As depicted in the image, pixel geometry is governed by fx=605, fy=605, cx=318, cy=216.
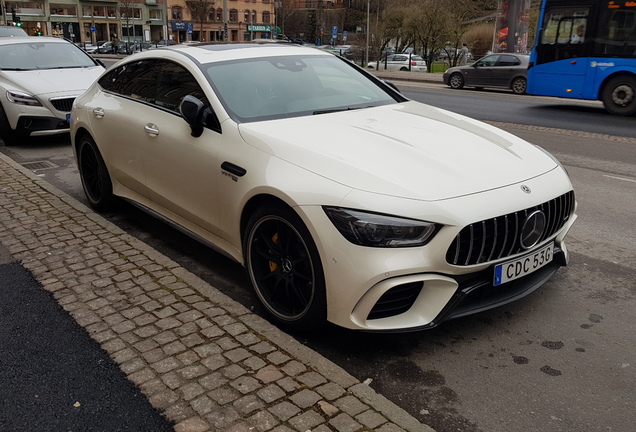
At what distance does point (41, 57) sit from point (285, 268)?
9165mm

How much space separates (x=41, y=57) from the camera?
10.8 meters

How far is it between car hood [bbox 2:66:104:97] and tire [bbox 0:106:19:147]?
1.62 ft

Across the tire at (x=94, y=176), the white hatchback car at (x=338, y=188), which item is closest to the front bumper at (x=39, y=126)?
the tire at (x=94, y=176)

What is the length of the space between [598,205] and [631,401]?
13.3 feet

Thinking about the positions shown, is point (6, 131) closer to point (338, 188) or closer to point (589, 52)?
point (338, 188)

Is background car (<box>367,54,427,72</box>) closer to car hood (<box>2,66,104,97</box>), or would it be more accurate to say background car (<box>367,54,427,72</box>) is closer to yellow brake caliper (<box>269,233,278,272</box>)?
car hood (<box>2,66,104,97</box>)

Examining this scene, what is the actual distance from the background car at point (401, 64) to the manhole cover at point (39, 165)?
3363 cm

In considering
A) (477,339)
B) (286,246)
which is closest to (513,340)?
(477,339)

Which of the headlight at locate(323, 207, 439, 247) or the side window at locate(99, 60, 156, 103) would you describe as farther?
the side window at locate(99, 60, 156, 103)

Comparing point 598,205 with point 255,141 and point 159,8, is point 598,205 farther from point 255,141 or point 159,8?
point 159,8

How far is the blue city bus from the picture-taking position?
15.0 metres

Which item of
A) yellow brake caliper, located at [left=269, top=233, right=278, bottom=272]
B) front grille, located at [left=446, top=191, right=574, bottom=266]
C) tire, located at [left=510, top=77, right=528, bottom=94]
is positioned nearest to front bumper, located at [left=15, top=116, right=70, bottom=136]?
yellow brake caliper, located at [left=269, top=233, right=278, bottom=272]

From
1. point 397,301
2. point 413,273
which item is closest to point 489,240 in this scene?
point 413,273

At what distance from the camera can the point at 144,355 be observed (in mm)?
3293
